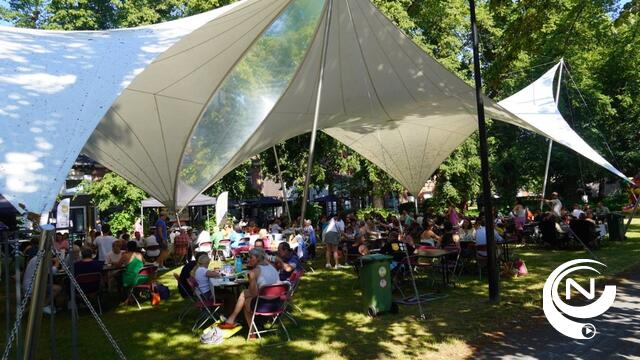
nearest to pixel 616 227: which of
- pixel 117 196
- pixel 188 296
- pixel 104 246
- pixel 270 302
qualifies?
pixel 270 302

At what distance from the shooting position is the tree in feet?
83.3

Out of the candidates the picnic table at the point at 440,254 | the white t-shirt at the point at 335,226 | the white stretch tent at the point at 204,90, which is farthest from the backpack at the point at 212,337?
the white t-shirt at the point at 335,226

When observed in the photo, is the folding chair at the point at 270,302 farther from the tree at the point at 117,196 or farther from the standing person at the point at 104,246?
the tree at the point at 117,196

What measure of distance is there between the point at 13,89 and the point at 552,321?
278 inches

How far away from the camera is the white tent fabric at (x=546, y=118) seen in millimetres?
9469

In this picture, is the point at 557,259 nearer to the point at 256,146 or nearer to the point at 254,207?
the point at 256,146

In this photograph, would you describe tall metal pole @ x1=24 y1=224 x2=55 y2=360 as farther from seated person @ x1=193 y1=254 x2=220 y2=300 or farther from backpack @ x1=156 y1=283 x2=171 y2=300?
backpack @ x1=156 y1=283 x2=171 y2=300

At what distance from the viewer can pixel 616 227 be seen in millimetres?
15227

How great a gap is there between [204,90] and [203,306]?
3879 millimetres

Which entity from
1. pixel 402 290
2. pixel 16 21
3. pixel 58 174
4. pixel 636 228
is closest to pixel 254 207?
pixel 16 21

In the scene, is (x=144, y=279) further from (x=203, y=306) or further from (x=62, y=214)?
(x=62, y=214)

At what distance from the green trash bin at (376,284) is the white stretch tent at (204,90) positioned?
400 centimetres

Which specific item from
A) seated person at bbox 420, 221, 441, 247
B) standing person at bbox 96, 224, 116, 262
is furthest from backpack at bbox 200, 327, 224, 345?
seated person at bbox 420, 221, 441, 247

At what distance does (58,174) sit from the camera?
3.46 m
